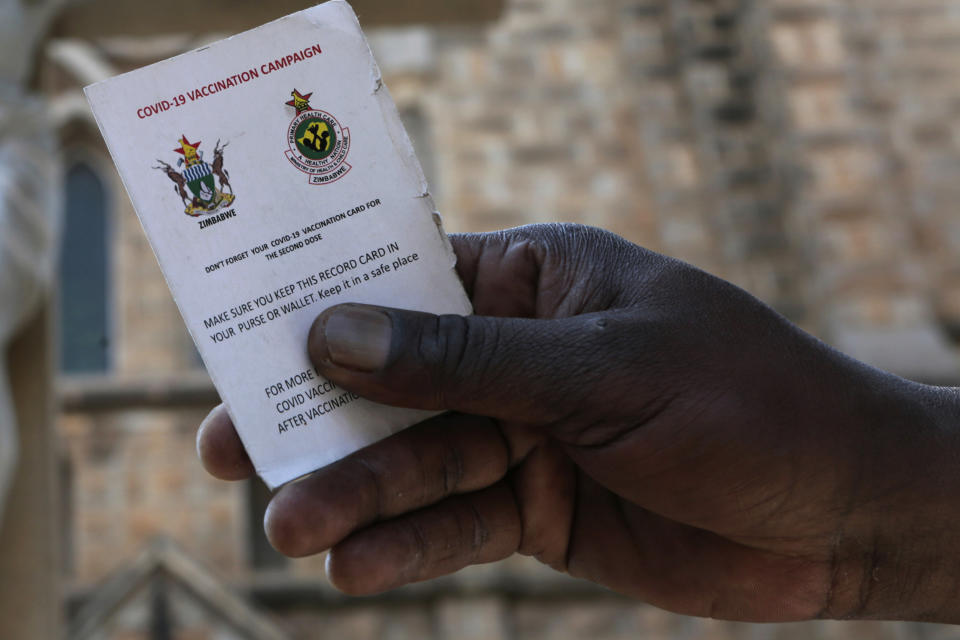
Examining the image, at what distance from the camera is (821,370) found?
1043 millimetres

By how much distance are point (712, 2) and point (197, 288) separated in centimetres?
699

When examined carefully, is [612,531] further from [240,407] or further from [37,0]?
[37,0]

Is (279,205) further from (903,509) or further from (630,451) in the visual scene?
(903,509)

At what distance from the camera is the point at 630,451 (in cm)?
100

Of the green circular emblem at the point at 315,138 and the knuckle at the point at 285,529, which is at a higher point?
the green circular emblem at the point at 315,138

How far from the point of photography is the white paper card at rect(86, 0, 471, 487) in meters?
0.96

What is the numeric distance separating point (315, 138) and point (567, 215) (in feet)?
20.0

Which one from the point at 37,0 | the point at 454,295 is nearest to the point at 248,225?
the point at 454,295

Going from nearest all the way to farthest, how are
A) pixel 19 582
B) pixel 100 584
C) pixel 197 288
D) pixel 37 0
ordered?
pixel 197 288
pixel 19 582
pixel 37 0
pixel 100 584

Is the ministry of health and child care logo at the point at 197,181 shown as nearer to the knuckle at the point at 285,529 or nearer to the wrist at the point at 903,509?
the knuckle at the point at 285,529

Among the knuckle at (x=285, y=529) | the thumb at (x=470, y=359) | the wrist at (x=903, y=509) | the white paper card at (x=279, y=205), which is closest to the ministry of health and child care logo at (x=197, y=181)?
the white paper card at (x=279, y=205)

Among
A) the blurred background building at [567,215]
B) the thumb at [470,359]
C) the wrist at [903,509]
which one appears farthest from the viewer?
the blurred background building at [567,215]

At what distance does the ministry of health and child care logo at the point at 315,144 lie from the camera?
3.24 ft

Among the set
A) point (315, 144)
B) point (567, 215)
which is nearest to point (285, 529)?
point (315, 144)
